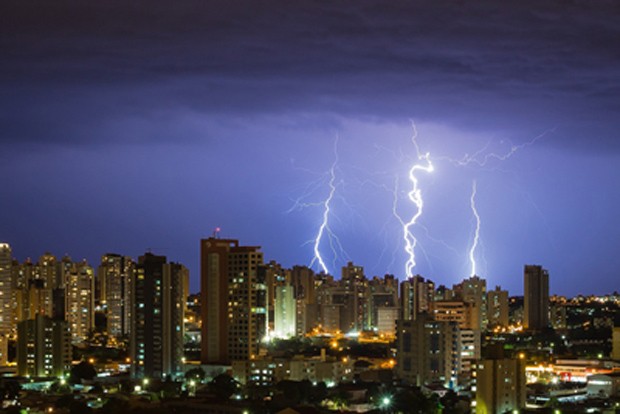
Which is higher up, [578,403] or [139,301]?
[139,301]

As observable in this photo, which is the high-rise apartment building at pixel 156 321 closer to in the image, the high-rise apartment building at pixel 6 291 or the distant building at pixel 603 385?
the high-rise apartment building at pixel 6 291

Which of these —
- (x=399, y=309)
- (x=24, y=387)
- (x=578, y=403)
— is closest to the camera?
(x=578, y=403)

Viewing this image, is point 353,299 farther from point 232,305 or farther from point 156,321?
point 156,321

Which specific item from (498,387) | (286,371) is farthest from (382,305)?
(498,387)

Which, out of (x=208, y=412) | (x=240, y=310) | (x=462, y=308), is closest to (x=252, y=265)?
(x=240, y=310)

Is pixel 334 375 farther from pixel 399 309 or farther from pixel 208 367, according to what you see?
pixel 399 309

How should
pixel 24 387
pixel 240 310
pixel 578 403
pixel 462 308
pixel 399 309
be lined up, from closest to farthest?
pixel 578 403
pixel 24 387
pixel 240 310
pixel 462 308
pixel 399 309
